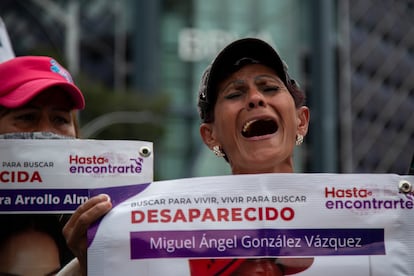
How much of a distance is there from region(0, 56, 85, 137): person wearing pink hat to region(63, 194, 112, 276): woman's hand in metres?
0.84

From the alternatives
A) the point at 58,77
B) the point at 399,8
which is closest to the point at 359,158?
the point at 399,8

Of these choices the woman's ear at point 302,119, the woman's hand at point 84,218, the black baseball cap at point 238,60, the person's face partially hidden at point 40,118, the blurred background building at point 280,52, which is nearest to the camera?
the woman's hand at point 84,218

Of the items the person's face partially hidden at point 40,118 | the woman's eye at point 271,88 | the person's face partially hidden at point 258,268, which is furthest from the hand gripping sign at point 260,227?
the person's face partially hidden at point 40,118

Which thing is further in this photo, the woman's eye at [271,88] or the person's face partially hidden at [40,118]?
the person's face partially hidden at [40,118]

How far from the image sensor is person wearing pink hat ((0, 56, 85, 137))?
3.19m

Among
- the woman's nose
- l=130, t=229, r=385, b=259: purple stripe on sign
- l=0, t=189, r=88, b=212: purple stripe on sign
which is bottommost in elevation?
l=130, t=229, r=385, b=259: purple stripe on sign

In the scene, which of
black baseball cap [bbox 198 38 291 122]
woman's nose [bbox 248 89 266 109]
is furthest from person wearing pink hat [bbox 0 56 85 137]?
woman's nose [bbox 248 89 266 109]

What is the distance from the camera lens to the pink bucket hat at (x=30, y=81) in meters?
3.19

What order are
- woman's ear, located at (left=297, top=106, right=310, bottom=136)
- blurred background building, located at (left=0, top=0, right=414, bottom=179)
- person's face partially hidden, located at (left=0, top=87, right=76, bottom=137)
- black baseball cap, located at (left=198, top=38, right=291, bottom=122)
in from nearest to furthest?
black baseball cap, located at (left=198, top=38, right=291, bottom=122), woman's ear, located at (left=297, top=106, right=310, bottom=136), person's face partially hidden, located at (left=0, top=87, right=76, bottom=137), blurred background building, located at (left=0, top=0, right=414, bottom=179)

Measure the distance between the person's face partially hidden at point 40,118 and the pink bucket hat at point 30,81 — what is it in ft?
0.14

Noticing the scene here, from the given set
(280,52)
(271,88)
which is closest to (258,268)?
(271,88)

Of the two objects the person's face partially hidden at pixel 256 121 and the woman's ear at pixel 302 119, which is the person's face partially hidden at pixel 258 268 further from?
the woman's ear at pixel 302 119

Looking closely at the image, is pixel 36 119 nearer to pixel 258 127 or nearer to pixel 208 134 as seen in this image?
pixel 208 134

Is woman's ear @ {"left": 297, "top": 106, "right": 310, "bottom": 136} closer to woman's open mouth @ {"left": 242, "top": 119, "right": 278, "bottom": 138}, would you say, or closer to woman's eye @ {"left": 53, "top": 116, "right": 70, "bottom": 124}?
woman's open mouth @ {"left": 242, "top": 119, "right": 278, "bottom": 138}
